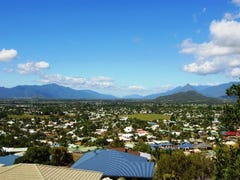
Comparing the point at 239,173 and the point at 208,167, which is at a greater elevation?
the point at 239,173

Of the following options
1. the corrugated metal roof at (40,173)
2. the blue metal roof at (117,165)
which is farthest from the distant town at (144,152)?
the corrugated metal roof at (40,173)

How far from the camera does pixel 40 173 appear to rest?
17.3 meters

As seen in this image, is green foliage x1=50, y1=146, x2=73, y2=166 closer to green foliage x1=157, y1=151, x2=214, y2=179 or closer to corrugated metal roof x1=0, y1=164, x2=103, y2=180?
green foliage x1=157, y1=151, x2=214, y2=179

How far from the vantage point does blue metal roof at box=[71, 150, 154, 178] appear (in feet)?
97.4

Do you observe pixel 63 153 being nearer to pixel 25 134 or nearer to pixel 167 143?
pixel 167 143

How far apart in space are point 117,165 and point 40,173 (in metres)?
15.2

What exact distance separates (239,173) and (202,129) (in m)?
75.4

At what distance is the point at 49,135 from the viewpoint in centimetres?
7806

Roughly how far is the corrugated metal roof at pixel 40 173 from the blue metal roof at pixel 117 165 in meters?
10.3

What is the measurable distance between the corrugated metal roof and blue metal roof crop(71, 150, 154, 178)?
33.6 feet

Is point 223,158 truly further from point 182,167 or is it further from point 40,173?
point 182,167

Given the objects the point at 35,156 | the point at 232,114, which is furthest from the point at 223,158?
the point at 35,156

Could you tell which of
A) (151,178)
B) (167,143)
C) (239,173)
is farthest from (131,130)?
(239,173)

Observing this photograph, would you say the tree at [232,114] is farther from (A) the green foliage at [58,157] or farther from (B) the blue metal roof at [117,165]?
(A) the green foliage at [58,157]
